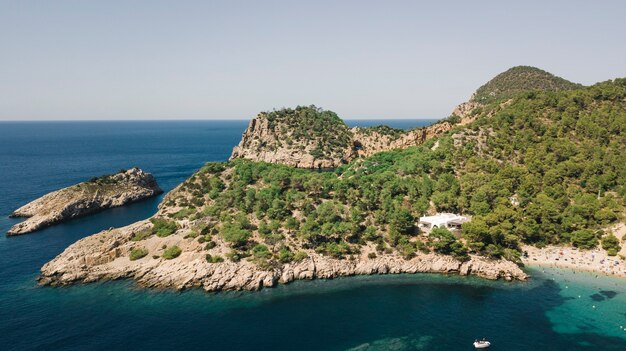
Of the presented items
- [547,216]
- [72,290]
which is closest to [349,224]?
[547,216]

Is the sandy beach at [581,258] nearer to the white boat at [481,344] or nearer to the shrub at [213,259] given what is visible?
the white boat at [481,344]

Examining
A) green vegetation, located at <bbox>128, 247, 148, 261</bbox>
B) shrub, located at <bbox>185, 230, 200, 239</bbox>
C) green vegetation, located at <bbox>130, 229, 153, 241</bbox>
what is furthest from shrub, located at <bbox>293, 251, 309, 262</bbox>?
green vegetation, located at <bbox>130, 229, 153, 241</bbox>

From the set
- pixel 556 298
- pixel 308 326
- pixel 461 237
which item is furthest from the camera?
pixel 461 237

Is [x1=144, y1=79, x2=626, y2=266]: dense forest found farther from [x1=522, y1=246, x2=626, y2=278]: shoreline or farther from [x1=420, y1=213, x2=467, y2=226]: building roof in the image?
[x1=420, y1=213, x2=467, y2=226]: building roof

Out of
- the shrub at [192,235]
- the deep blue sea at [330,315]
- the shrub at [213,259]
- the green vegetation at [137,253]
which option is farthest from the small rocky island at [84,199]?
the shrub at [213,259]

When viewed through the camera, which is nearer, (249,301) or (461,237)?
(249,301)

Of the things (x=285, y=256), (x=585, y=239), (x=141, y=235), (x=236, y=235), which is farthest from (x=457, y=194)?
(x=141, y=235)

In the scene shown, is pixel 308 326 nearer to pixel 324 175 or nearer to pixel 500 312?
pixel 500 312
